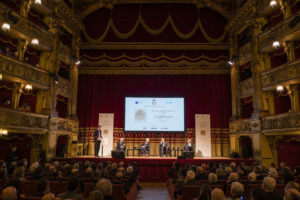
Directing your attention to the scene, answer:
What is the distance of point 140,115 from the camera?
1400 centimetres

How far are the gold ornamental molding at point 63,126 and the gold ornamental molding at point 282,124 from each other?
31.4 feet

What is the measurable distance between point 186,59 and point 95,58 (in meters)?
5.75

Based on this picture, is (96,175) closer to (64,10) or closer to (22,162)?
(22,162)

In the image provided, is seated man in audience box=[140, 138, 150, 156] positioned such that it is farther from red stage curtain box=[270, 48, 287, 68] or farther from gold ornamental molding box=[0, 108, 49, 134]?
red stage curtain box=[270, 48, 287, 68]

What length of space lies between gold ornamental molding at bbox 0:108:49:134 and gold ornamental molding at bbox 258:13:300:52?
422 inches

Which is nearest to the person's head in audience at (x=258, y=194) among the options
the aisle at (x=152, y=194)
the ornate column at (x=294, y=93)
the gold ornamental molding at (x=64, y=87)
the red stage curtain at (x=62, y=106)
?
the aisle at (x=152, y=194)

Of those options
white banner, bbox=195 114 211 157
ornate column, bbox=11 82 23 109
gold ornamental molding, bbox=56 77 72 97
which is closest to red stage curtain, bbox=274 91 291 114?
white banner, bbox=195 114 211 157

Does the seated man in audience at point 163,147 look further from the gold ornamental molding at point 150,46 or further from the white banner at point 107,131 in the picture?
the gold ornamental molding at point 150,46

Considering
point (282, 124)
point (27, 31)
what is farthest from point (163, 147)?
point (27, 31)

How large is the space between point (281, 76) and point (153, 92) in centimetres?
727

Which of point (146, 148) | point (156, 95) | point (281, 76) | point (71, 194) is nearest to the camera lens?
point (71, 194)

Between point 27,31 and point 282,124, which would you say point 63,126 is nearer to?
point 27,31

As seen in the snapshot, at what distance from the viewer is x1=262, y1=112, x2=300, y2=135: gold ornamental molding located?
30.0 ft

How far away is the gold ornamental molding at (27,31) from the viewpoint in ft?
30.0
